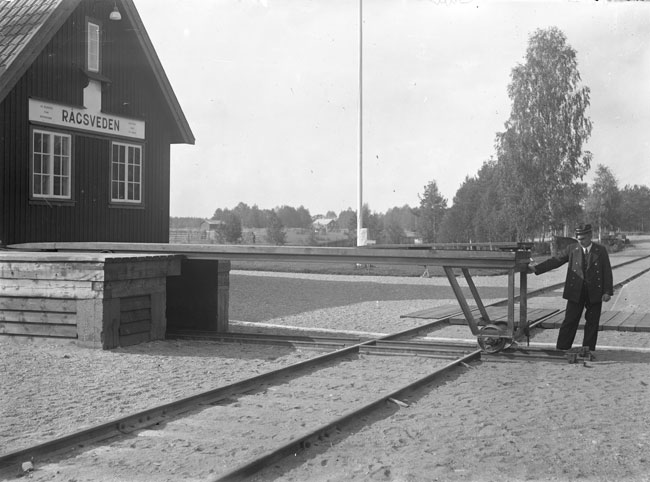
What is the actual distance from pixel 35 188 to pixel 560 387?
460 inches

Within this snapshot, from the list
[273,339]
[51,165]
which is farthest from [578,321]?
[51,165]

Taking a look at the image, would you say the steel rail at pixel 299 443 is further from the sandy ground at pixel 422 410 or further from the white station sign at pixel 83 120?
the white station sign at pixel 83 120

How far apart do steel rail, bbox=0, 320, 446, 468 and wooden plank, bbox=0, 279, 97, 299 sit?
299 cm

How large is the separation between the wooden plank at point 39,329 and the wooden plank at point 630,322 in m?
8.13

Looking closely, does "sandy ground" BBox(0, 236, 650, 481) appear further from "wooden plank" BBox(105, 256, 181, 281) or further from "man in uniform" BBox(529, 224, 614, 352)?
"wooden plank" BBox(105, 256, 181, 281)

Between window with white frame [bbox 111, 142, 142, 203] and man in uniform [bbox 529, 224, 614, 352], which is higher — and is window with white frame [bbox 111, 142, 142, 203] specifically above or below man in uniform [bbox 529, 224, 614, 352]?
above

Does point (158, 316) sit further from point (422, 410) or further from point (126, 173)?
point (126, 173)

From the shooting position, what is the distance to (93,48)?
55.4ft

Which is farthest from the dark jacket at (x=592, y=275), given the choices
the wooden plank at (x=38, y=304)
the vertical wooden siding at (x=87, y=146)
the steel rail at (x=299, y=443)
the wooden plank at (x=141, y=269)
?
the vertical wooden siding at (x=87, y=146)

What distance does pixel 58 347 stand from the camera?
31.8 ft

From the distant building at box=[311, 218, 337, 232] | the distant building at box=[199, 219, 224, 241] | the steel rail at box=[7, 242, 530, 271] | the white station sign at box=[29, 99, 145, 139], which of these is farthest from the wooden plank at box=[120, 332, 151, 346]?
the distant building at box=[311, 218, 337, 232]

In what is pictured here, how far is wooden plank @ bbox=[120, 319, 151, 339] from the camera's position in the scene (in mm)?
9938

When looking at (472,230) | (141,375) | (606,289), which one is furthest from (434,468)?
(472,230)

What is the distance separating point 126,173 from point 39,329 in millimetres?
8743
